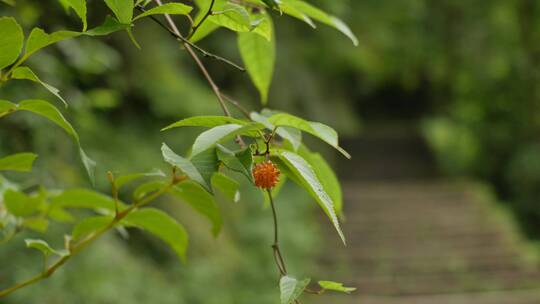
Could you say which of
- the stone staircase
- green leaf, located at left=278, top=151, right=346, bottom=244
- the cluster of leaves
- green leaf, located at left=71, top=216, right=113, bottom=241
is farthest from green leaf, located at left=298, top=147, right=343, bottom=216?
the stone staircase

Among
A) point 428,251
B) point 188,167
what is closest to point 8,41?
point 188,167

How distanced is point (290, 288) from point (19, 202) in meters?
0.36

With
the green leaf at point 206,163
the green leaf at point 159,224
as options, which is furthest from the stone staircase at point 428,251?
the green leaf at point 206,163

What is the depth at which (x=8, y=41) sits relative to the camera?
411mm

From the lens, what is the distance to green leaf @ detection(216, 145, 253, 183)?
386 millimetres

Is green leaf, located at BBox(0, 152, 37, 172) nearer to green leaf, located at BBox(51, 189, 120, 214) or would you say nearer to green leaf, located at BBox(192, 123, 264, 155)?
green leaf, located at BBox(51, 189, 120, 214)

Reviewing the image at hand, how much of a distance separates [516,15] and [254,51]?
7137mm

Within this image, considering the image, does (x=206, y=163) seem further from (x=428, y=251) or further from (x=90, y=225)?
(x=428, y=251)

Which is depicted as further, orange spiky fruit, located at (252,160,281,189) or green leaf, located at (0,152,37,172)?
green leaf, located at (0,152,37,172)

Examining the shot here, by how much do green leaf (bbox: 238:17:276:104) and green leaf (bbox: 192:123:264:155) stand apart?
0.24m

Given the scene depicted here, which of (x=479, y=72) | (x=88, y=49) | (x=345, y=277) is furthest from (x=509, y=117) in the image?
(x=88, y=49)

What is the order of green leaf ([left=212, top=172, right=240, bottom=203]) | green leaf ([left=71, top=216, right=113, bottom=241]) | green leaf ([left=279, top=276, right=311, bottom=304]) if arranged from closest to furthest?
green leaf ([left=279, top=276, right=311, bottom=304]) < green leaf ([left=212, top=172, right=240, bottom=203]) < green leaf ([left=71, top=216, right=113, bottom=241])

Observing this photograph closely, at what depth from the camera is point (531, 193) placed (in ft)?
21.4

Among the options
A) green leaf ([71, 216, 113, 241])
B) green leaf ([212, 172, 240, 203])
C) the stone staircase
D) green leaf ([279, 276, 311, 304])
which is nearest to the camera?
green leaf ([279, 276, 311, 304])
